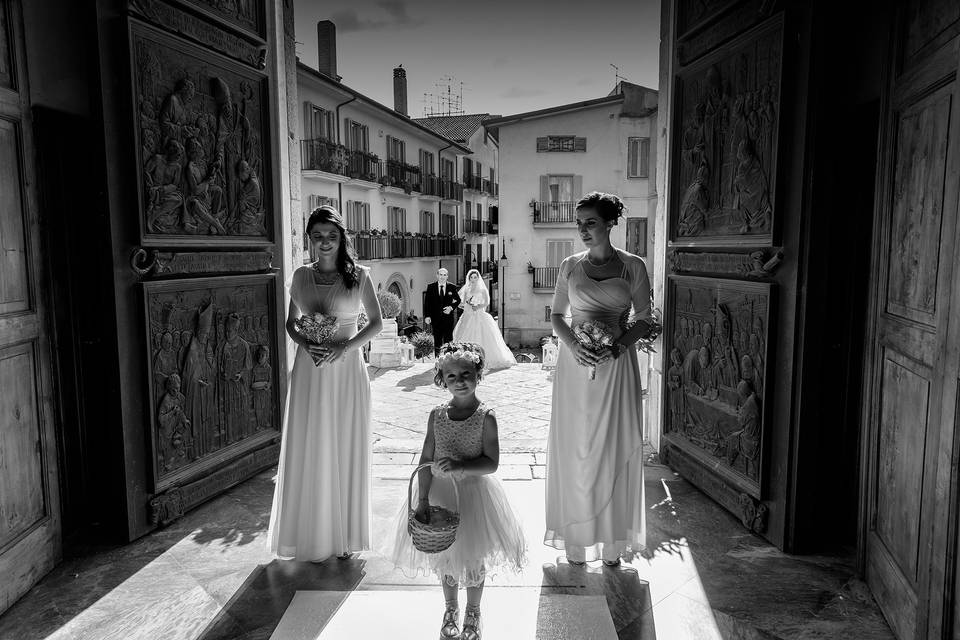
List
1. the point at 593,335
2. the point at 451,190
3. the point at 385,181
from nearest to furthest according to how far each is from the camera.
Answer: the point at 593,335 < the point at 385,181 < the point at 451,190

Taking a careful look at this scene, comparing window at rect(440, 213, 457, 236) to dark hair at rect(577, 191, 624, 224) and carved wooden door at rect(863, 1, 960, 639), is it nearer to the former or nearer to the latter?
dark hair at rect(577, 191, 624, 224)

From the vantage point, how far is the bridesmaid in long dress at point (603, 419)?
13.3 ft

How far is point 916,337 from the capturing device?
3.26 meters

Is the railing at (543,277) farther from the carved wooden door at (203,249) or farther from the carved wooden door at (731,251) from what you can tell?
the carved wooden door at (203,249)

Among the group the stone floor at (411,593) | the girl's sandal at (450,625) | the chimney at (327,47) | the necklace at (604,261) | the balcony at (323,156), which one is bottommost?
the stone floor at (411,593)

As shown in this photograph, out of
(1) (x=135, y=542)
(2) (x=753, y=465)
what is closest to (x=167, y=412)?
(1) (x=135, y=542)

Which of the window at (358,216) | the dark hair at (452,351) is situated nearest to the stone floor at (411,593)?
the dark hair at (452,351)

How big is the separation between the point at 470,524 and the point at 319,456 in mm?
1372

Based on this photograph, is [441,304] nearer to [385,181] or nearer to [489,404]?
[489,404]

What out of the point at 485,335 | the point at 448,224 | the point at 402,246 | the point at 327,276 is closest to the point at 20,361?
the point at 327,276

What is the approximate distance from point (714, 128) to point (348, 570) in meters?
4.32

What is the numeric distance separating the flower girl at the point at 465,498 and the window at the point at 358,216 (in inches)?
841

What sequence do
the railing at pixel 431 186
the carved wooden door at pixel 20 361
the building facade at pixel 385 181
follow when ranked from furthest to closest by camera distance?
the railing at pixel 431 186 < the building facade at pixel 385 181 < the carved wooden door at pixel 20 361

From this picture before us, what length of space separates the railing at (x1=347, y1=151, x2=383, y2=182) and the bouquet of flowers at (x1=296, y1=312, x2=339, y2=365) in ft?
65.3
